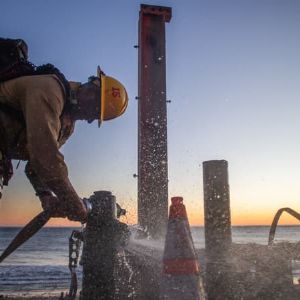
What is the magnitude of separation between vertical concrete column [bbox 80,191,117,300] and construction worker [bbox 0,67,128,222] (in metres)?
0.64

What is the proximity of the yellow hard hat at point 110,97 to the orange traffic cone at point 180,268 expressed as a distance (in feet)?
3.70

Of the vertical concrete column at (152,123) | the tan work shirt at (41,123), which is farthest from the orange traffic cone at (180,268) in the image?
the vertical concrete column at (152,123)

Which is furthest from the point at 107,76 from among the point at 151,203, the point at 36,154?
the point at 151,203

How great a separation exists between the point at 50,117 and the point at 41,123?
9 centimetres

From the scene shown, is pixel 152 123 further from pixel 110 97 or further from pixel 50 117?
pixel 50 117

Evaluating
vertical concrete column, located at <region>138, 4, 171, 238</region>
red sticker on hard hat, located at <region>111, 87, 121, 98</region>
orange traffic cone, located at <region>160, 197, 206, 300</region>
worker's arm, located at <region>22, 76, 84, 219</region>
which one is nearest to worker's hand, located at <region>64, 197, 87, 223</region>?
worker's arm, located at <region>22, 76, 84, 219</region>

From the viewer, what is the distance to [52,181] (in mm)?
2586

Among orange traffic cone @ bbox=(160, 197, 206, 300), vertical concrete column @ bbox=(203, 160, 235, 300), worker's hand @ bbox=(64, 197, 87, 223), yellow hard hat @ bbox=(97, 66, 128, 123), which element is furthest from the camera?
vertical concrete column @ bbox=(203, 160, 235, 300)

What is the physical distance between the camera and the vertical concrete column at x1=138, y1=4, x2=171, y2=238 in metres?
7.48

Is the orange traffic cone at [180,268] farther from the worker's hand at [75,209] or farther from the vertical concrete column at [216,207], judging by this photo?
the vertical concrete column at [216,207]

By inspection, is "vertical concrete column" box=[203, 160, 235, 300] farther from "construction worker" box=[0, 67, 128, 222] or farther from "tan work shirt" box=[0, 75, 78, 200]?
"tan work shirt" box=[0, 75, 78, 200]

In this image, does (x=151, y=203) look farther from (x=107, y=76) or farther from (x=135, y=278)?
(x=107, y=76)

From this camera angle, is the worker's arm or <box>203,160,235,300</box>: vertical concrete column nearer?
the worker's arm

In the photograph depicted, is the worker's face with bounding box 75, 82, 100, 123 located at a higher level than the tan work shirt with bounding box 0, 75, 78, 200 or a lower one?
higher
